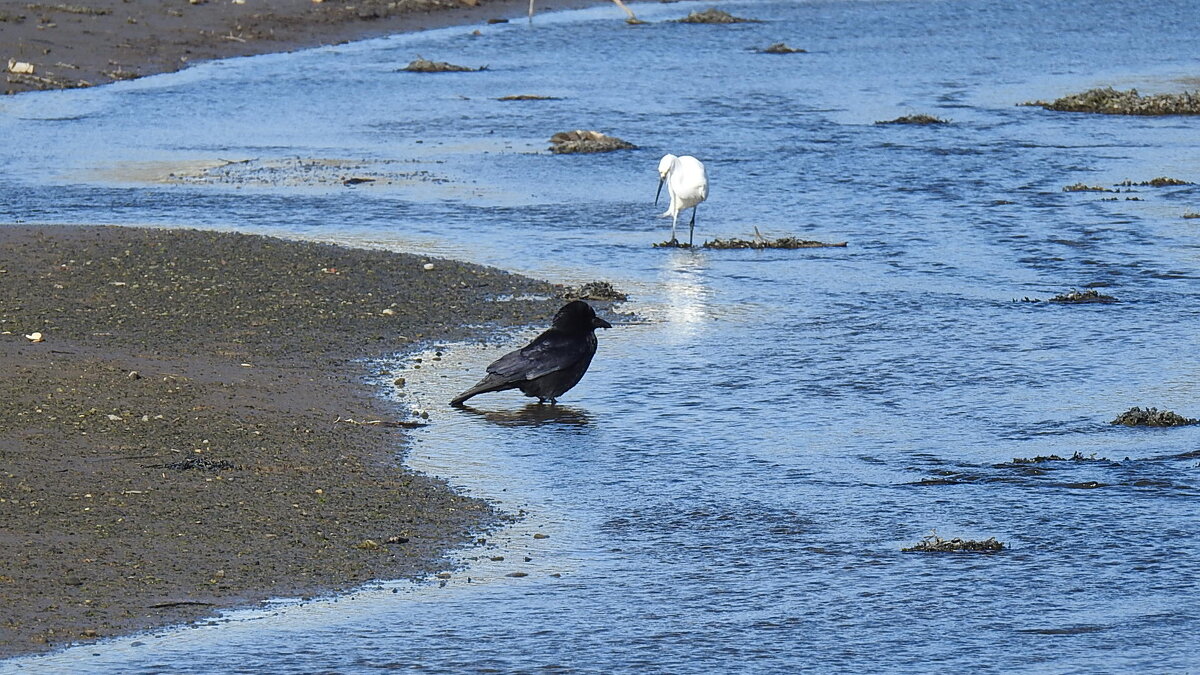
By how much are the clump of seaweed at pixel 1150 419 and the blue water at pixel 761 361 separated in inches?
5.5

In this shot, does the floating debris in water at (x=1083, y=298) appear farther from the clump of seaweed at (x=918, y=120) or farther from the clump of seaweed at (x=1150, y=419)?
the clump of seaweed at (x=918, y=120)

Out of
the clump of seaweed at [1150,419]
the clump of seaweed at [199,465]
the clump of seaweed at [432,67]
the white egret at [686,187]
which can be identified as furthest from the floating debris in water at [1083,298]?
the clump of seaweed at [432,67]

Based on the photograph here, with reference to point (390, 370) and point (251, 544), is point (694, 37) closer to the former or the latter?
point (390, 370)

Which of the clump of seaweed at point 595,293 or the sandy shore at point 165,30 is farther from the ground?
the sandy shore at point 165,30

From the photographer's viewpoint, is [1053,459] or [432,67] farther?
[432,67]

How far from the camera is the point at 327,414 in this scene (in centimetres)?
1012

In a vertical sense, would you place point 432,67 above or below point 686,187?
above

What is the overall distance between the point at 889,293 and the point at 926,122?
10.1 metres

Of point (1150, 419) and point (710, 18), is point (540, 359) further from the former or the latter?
point (710, 18)

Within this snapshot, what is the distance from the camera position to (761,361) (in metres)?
11.8

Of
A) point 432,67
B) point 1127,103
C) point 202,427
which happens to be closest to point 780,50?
point 432,67

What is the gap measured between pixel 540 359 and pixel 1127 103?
15.7 m

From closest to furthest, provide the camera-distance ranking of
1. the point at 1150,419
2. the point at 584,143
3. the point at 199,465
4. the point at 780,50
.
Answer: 1. the point at 199,465
2. the point at 1150,419
3. the point at 584,143
4. the point at 780,50

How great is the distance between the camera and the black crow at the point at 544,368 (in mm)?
10555
